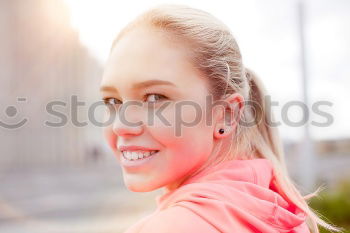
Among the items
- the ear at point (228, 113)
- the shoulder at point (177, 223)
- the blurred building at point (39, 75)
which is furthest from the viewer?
the blurred building at point (39, 75)

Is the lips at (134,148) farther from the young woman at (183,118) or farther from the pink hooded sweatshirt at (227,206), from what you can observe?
the pink hooded sweatshirt at (227,206)

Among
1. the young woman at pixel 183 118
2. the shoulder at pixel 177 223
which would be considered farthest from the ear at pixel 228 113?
the shoulder at pixel 177 223

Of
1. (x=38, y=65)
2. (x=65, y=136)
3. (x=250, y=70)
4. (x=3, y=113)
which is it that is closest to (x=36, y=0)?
(x=38, y=65)

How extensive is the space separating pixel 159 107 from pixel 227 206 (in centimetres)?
33

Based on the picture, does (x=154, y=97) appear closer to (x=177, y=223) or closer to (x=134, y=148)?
(x=134, y=148)

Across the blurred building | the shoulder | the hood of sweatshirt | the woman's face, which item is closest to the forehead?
the woman's face

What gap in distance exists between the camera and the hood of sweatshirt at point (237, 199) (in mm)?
1280

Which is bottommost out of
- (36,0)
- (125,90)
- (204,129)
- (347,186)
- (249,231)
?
(347,186)

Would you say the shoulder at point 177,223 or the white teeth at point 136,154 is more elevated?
the white teeth at point 136,154

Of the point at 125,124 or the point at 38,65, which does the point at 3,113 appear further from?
the point at 125,124

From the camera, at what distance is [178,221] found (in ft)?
4.02

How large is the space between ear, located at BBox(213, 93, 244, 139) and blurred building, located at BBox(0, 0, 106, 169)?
28463 millimetres

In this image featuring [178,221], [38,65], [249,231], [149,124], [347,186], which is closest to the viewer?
[178,221]

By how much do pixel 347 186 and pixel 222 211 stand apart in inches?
368
